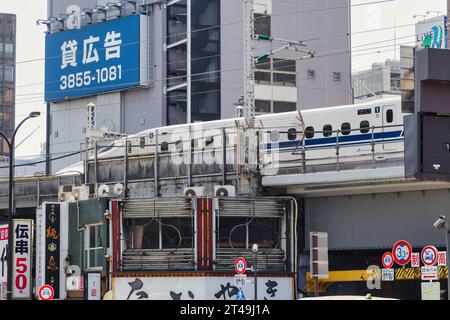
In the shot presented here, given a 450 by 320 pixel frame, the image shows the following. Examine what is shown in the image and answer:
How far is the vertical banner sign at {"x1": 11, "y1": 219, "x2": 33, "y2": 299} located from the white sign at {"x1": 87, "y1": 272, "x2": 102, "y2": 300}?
4501 millimetres

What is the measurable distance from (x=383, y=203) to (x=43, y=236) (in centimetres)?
1532

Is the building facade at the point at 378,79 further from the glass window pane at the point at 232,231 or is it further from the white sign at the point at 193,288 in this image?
the white sign at the point at 193,288

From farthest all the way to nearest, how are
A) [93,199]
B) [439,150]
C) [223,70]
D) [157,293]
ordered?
[223,70]
[93,199]
[157,293]
[439,150]

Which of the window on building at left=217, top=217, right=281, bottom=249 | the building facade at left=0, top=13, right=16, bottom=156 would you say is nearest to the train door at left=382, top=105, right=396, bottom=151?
the window on building at left=217, top=217, right=281, bottom=249

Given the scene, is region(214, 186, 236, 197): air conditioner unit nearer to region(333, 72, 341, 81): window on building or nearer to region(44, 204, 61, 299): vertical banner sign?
region(44, 204, 61, 299): vertical banner sign

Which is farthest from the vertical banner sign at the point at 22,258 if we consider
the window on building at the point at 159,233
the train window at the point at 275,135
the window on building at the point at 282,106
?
the window on building at the point at 282,106

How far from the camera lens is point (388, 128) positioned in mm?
39938

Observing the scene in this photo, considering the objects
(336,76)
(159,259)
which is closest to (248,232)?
(159,259)

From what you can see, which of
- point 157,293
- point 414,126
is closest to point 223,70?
point 157,293

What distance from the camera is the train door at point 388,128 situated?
3906 centimetres

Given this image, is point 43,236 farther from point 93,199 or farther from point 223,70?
point 223,70

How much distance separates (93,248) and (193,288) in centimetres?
620

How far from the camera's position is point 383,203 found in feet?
123

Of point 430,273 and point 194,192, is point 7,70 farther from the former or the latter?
point 430,273
